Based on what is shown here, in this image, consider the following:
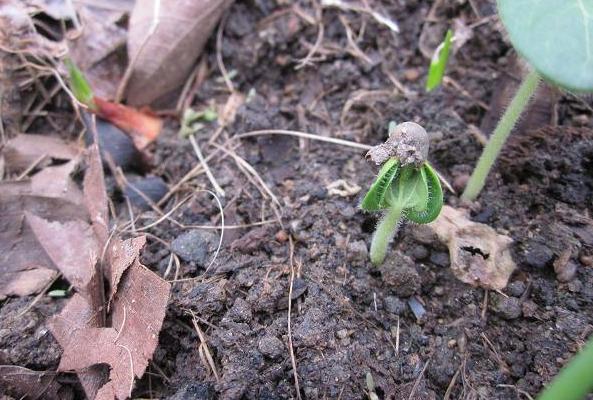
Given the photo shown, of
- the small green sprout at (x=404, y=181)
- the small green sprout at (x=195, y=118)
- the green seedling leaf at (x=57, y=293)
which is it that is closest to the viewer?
the small green sprout at (x=404, y=181)

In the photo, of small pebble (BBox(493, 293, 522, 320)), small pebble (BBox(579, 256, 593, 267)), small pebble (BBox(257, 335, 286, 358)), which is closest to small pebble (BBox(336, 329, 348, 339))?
small pebble (BBox(257, 335, 286, 358))

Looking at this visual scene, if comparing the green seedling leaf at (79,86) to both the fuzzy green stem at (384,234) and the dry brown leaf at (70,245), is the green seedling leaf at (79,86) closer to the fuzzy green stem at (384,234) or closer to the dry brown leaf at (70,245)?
the dry brown leaf at (70,245)

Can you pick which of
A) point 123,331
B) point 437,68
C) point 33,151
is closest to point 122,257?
point 123,331

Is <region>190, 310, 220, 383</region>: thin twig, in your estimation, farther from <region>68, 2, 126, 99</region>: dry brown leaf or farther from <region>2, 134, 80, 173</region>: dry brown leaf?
<region>68, 2, 126, 99</region>: dry brown leaf

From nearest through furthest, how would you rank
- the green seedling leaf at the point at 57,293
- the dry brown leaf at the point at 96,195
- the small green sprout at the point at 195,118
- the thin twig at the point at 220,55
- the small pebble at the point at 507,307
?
the small pebble at the point at 507,307
the green seedling leaf at the point at 57,293
the dry brown leaf at the point at 96,195
the small green sprout at the point at 195,118
the thin twig at the point at 220,55

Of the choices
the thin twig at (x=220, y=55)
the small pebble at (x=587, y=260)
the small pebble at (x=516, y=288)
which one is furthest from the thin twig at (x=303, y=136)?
the small pebble at (x=587, y=260)

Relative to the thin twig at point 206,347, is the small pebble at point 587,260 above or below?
above
